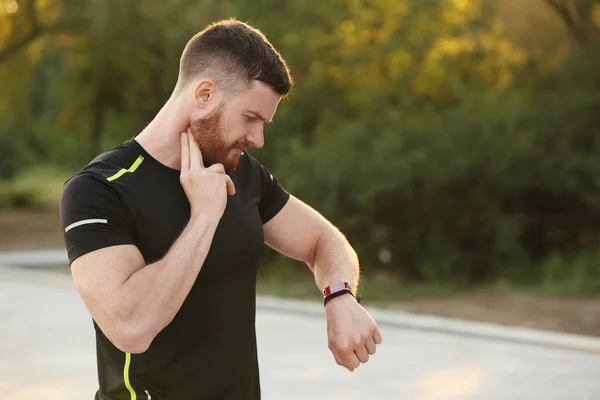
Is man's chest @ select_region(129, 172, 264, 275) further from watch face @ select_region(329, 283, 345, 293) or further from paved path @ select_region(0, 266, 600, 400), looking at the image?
paved path @ select_region(0, 266, 600, 400)

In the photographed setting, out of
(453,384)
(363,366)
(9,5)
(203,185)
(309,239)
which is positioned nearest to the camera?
(203,185)

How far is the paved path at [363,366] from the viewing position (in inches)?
295

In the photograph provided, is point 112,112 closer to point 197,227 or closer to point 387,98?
point 387,98

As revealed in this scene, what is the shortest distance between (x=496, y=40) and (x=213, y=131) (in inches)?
619

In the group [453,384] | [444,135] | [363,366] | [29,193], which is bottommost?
[453,384]

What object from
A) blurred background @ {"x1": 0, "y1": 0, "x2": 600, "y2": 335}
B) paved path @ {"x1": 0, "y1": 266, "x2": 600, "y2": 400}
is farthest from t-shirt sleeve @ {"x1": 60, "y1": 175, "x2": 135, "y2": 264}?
blurred background @ {"x1": 0, "y1": 0, "x2": 600, "y2": 335}

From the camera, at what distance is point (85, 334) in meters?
10.2

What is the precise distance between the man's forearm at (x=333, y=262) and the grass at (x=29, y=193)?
101 feet

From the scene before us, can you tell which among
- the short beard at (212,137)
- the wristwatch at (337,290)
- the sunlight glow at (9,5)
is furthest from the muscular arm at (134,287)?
the sunlight glow at (9,5)

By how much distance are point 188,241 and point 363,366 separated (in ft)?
20.6

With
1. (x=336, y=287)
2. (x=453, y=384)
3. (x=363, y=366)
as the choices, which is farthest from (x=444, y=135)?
(x=336, y=287)

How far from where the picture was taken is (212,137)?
241 cm

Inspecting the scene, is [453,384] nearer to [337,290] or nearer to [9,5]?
[337,290]

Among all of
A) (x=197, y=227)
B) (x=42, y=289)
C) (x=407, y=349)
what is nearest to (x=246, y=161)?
(x=197, y=227)
